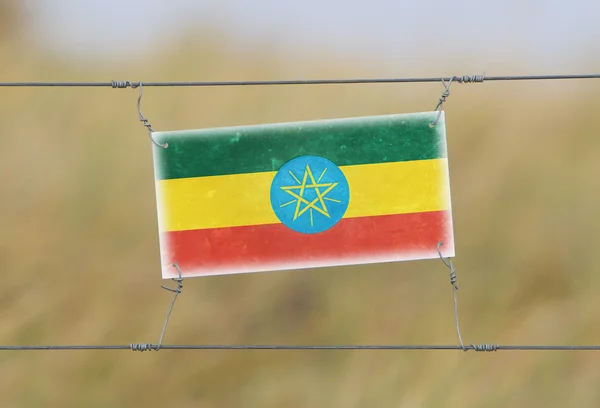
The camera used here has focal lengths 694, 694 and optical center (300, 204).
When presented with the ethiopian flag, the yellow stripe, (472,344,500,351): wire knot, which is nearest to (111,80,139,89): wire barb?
the ethiopian flag

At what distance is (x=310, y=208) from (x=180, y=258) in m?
0.46

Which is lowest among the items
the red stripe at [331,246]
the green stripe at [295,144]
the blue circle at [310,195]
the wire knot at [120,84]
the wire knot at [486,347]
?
the wire knot at [486,347]

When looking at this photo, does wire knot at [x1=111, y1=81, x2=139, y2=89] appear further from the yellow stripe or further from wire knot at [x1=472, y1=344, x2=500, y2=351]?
wire knot at [x1=472, y1=344, x2=500, y2=351]

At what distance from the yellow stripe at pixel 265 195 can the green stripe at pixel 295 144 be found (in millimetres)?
28

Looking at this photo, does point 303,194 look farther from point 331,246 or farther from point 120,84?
point 120,84

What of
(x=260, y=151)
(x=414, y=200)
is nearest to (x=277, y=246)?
(x=260, y=151)

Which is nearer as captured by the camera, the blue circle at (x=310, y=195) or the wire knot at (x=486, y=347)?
the wire knot at (x=486, y=347)

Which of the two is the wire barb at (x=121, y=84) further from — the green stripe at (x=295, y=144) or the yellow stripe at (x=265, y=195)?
the yellow stripe at (x=265, y=195)

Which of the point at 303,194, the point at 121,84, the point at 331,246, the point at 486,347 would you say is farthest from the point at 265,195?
the point at 486,347

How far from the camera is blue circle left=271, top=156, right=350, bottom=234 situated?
2273 millimetres

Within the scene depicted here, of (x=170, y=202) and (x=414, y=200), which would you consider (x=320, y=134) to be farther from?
(x=170, y=202)

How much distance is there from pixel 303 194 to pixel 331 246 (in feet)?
0.63

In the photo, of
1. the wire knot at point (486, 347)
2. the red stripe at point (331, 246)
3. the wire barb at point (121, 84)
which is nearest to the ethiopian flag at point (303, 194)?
the red stripe at point (331, 246)

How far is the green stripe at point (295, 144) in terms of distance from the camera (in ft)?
7.50
